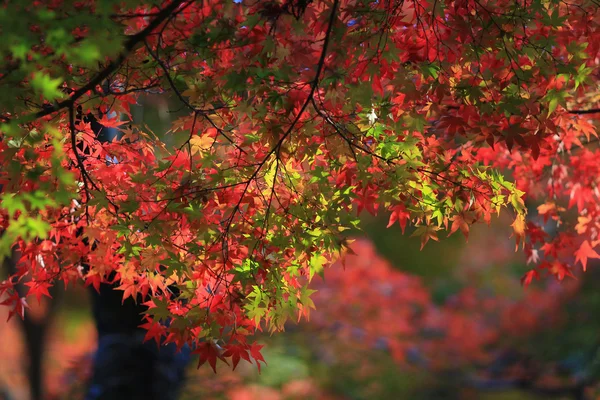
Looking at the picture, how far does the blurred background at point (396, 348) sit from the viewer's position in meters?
9.80

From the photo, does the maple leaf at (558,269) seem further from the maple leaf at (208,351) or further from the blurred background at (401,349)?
the blurred background at (401,349)

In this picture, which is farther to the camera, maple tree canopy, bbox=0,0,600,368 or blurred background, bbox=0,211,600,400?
blurred background, bbox=0,211,600,400

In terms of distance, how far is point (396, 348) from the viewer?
10.3 m

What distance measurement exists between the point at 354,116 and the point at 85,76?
4.76 ft

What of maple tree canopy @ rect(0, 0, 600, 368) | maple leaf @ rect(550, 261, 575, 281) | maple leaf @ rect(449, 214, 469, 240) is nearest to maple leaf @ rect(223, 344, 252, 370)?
maple tree canopy @ rect(0, 0, 600, 368)

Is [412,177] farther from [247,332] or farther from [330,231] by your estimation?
[247,332]

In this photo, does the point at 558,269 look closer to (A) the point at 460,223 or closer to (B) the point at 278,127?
(A) the point at 460,223

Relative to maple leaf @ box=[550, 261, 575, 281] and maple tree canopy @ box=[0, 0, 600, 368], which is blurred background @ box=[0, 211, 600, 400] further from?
maple tree canopy @ box=[0, 0, 600, 368]

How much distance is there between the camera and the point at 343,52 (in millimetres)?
2783

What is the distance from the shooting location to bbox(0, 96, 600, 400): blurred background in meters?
9.80

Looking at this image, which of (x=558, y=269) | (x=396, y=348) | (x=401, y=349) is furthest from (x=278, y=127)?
(x=401, y=349)

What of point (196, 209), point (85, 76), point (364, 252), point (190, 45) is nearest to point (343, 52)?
point (190, 45)

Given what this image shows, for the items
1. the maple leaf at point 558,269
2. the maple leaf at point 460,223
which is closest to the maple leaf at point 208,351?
the maple leaf at point 460,223

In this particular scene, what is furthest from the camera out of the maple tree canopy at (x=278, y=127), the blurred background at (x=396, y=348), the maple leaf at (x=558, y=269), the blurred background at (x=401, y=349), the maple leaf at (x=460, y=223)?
the blurred background at (x=401, y=349)
